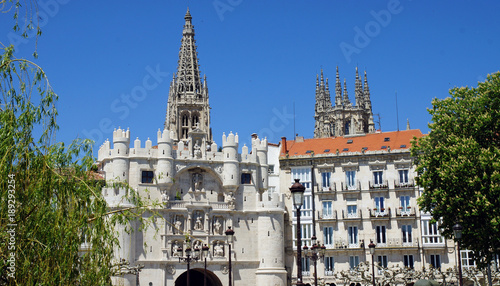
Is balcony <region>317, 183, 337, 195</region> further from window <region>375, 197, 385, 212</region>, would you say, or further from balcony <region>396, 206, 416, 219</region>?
balcony <region>396, 206, 416, 219</region>

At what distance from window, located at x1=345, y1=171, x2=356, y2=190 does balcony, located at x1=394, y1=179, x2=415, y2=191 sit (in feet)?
14.8

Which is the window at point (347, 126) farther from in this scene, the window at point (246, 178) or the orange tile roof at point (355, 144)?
the window at point (246, 178)

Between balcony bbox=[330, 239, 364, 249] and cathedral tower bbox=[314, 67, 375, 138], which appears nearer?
balcony bbox=[330, 239, 364, 249]

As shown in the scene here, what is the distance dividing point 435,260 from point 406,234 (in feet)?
12.6

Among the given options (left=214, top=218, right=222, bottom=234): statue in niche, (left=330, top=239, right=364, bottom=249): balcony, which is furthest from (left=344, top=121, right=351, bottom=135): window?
(left=214, top=218, right=222, bottom=234): statue in niche

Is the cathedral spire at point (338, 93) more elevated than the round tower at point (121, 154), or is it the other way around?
the cathedral spire at point (338, 93)

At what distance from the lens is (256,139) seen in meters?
76.6

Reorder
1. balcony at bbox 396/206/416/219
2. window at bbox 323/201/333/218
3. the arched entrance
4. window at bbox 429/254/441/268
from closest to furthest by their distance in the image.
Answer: window at bbox 429/254/441/268 < balcony at bbox 396/206/416/219 < the arched entrance < window at bbox 323/201/333/218

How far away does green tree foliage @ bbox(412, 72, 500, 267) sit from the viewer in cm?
4509

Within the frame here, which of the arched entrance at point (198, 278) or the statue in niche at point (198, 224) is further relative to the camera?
the arched entrance at point (198, 278)

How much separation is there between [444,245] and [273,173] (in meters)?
22.1

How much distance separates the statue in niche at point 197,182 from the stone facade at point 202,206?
0.21 feet

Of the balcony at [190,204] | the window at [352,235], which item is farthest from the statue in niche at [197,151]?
the window at [352,235]

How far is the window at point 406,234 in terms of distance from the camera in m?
68.2
